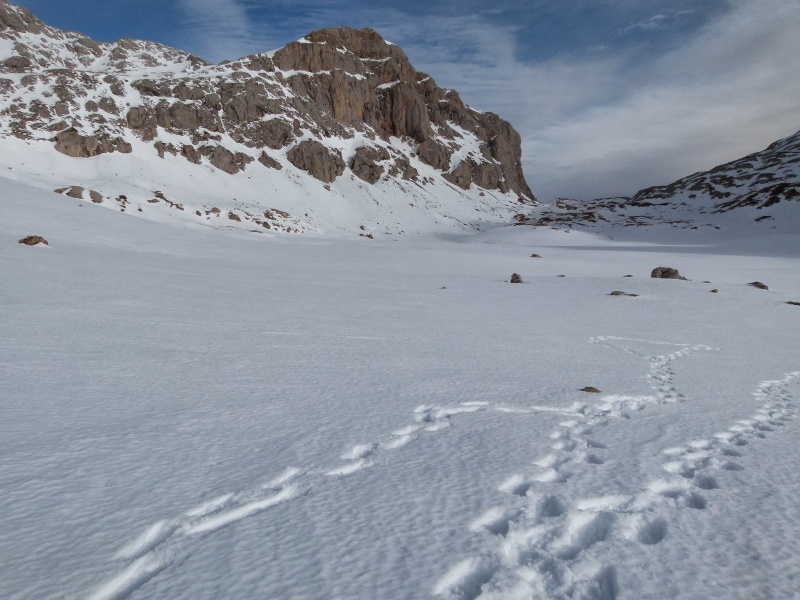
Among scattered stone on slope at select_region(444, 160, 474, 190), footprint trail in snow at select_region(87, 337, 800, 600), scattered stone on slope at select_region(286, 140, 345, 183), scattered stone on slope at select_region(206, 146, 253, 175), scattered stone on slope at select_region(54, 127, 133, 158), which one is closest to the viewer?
footprint trail in snow at select_region(87, 337, 800, 600)

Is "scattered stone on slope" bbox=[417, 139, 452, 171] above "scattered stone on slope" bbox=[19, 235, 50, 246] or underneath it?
above

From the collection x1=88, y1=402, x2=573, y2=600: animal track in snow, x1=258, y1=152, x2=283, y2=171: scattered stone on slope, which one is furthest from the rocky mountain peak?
x1=88, y1=402, x2=573, y2=600: animal track in snow

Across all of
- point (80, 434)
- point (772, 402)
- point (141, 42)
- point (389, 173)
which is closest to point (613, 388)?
point (772, 402)

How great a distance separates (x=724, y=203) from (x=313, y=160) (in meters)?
89.6

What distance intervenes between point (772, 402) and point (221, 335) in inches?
→ 281

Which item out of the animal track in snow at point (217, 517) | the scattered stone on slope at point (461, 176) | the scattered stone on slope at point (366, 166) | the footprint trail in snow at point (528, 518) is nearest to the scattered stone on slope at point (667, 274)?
the footprint trail in snow at point (528, 518)

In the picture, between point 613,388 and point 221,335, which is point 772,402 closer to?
point 613,388

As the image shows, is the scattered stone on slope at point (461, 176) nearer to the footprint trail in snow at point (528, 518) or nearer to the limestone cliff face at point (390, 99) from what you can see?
the limestone cliff face at point (390, 99)

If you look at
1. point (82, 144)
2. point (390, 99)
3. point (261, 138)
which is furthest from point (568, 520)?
point (390, 99)

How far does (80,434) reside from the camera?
11.5 ft

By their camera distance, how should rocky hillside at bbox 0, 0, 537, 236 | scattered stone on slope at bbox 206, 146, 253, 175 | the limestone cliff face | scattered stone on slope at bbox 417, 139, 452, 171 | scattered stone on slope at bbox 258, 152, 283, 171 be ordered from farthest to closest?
scattered stone on slope at bbox 417, 139, 452, 171 < the limestone cliff face < scattered stone on slope at bbox 258, 152, 283, 171 < scattered stone on slope at bbox 206, 146, 253, 175 < rocky hillside at bbox 0, 0, 537, 236

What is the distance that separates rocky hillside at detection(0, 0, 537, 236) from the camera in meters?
62.9

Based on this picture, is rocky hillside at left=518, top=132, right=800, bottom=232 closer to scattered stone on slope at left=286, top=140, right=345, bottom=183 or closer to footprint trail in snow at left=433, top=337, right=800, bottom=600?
scattered stone on slope at left=286, top=140, right=345, bottom=183

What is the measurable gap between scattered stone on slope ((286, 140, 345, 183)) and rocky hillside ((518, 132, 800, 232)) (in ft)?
140
